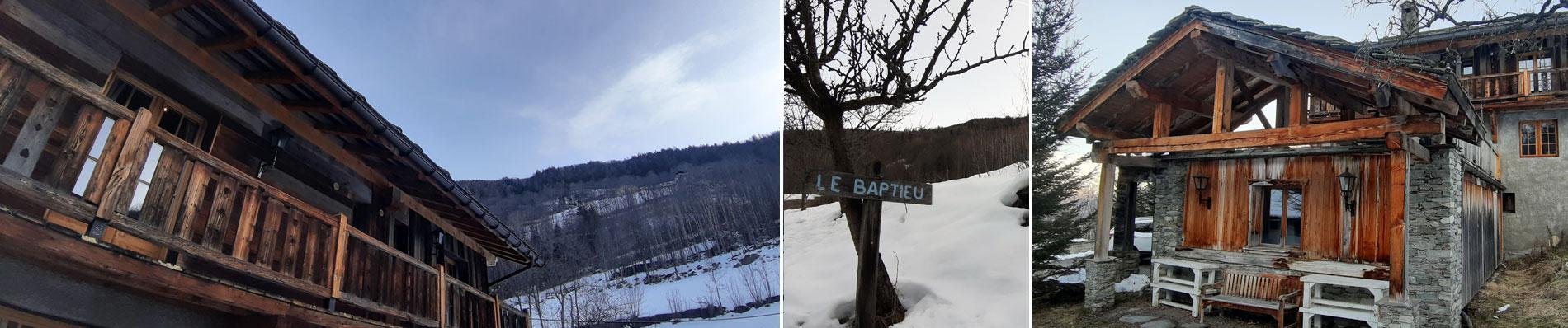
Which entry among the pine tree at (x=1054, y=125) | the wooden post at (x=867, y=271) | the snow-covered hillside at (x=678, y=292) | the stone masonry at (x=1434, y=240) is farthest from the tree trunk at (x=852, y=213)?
the stone masonry at (x=1434, y=240)

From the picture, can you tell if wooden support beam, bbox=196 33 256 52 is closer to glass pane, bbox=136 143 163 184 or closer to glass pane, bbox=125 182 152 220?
glass pane, bbox=136 143 163 184

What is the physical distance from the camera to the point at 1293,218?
4609mm

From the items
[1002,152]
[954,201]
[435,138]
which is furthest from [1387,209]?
[435,138]

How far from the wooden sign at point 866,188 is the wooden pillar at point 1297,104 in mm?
2107

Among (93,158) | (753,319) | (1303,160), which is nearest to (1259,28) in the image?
(1303,160)

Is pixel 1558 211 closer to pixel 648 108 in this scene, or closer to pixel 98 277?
pixel 648 108

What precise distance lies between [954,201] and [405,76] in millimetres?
2636

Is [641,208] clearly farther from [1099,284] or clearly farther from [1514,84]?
[1514,84]

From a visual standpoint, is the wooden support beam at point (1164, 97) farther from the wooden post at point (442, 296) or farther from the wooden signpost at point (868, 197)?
the wooden post at point (442, 296)

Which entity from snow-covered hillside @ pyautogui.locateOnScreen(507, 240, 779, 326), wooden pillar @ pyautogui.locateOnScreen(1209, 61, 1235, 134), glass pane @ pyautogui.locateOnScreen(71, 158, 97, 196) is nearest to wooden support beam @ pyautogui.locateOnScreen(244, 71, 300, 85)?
glass pane @ pyautogui.locateOnScreen(71, 158, 97, 196)

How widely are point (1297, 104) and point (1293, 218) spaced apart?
1.07 m

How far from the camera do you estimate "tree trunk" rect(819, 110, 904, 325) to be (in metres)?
3.58

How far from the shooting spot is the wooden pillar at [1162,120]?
15.5 ft

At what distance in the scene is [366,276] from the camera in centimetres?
289
